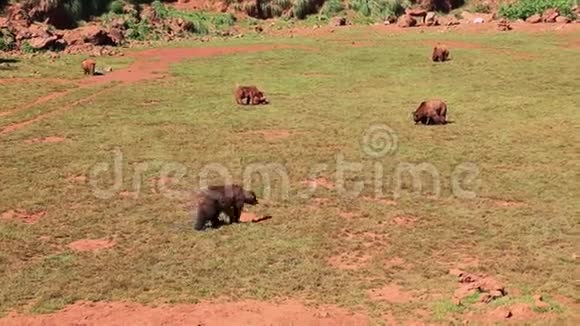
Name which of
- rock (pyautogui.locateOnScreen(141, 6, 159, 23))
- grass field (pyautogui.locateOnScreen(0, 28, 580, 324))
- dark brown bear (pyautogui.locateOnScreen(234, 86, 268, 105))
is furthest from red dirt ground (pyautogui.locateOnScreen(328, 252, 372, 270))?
rock (pyautogui.locateOnScreen(141, 6, 159, 23))

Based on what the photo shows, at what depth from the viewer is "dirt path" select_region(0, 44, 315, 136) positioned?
17109mm

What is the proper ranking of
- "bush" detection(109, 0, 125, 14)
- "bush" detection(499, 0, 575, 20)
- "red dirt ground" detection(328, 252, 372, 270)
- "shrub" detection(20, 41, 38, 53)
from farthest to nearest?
"bush" detection(109, 0, 125, 14) < "bush" detection(499, 0, 575, 20) < "shrub" detection(20, 41, 38, 53) < "red dirt ground" detection(328, 252, 372, 270)

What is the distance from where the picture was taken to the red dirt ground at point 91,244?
8.70 meters

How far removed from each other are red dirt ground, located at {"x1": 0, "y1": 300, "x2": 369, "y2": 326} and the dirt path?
29.3 ft

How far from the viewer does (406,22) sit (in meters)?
33.7

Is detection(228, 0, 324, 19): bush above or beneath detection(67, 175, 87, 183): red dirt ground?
above

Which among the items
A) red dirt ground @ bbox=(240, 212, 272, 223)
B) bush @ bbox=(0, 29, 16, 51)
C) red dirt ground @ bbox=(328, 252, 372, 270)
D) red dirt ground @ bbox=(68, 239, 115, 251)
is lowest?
red dirt ground @ bbox=(328, 252, 372, 270)

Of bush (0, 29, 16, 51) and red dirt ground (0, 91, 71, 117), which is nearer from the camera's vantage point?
red dirt ground (0, 91, 71, 117)

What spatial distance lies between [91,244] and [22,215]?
173cm

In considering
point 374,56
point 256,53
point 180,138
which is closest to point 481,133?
point 180,138

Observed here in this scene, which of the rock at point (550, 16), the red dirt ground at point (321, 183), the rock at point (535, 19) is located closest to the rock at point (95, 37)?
the rock at point (535, 19)

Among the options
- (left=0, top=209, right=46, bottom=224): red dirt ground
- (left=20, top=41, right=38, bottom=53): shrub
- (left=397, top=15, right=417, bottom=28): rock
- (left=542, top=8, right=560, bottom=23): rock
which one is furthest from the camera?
(left=397, top=15, right=417, bottom=28): rock

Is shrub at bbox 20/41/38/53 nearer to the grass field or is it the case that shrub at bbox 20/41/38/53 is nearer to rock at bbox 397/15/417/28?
the grass field

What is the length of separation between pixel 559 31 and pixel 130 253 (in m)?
25.8
